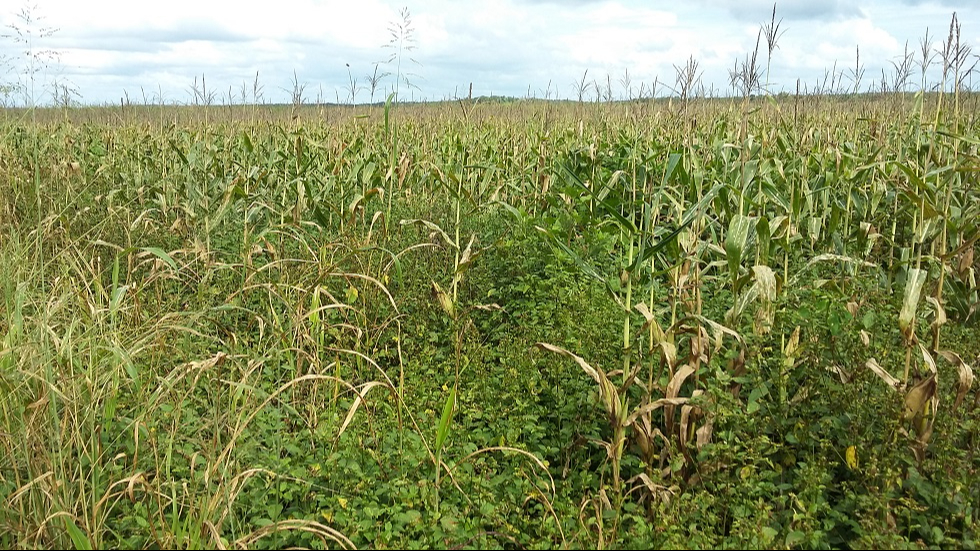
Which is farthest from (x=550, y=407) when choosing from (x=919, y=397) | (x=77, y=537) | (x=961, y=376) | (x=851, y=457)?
(x=77, y=537)

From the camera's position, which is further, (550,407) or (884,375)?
(550,407)

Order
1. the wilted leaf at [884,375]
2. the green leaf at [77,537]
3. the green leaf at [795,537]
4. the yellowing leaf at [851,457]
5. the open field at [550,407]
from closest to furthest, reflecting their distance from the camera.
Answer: the green leaf at [77,537]
the green leaf at [795,537]
the open field at [550,407]
the yellowing leaf at [851,457]
the wilted leaf at [884,375]

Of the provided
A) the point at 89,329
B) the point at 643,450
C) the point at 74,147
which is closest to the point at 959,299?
the point at 643,450

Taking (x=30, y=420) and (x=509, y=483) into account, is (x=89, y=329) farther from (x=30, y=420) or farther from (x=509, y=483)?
(x=509, y=483)

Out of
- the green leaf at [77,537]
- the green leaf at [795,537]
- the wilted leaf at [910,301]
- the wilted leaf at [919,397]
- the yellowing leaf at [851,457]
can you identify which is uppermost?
the wilted leaf at [910,301]

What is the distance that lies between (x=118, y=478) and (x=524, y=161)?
541cm

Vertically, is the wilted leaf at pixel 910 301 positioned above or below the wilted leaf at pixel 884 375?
above

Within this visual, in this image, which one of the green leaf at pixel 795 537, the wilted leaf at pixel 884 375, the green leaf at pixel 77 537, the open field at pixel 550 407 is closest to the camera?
the green leaf at pixel 77 537

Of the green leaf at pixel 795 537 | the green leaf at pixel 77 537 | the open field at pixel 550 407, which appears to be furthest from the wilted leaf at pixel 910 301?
the green leaf at pixel 77 537

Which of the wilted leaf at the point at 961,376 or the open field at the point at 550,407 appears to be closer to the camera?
the open field at the point at 550,407

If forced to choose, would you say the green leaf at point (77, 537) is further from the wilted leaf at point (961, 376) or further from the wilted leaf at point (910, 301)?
the wilted leaf at point (961, 376)

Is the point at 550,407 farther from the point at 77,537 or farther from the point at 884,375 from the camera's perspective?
the point at 77,537

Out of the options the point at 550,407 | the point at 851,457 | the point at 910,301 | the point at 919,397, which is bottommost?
the point at 550,407

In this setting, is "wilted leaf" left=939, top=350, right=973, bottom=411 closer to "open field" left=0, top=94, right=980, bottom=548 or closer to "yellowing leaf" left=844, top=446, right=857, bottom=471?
"open field" left=0, top=94, right=980, bottom=548
